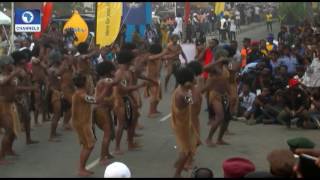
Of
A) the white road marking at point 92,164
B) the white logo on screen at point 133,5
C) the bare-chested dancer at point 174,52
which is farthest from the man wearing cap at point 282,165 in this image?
the white logo on screen at point 133,5

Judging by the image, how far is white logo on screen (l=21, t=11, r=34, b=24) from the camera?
1811 centimetres

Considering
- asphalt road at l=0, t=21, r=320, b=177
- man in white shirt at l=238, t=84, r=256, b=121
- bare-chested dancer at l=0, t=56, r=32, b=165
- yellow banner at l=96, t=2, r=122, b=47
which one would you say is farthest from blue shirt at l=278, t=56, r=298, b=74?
bare-chested dancer at l=0, t=56, r=32, b=165

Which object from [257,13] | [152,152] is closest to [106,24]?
[152,152]

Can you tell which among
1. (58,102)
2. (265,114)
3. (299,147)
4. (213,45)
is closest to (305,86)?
(265,114)

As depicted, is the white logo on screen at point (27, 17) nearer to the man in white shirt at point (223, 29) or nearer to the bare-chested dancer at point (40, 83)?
the bare-chested dancer at point (40, 83)

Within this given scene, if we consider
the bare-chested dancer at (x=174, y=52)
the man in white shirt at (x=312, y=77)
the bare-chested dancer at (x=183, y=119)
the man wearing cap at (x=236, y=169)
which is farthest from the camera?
the bare-chested dancer at (x=174, y=52)

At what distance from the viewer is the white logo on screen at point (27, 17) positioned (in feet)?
59.4

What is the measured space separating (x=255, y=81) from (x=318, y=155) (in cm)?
989

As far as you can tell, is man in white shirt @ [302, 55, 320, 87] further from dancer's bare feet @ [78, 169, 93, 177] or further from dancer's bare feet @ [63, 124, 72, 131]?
dancer's bare feet @ [78, 169, 93, 177]

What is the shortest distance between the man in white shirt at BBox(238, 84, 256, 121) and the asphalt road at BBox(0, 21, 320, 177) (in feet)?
1.35

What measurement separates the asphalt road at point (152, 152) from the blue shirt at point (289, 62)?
2848mm

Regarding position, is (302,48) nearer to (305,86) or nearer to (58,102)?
(305,86)

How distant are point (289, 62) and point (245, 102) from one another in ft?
8.06

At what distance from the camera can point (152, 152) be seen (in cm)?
1121
